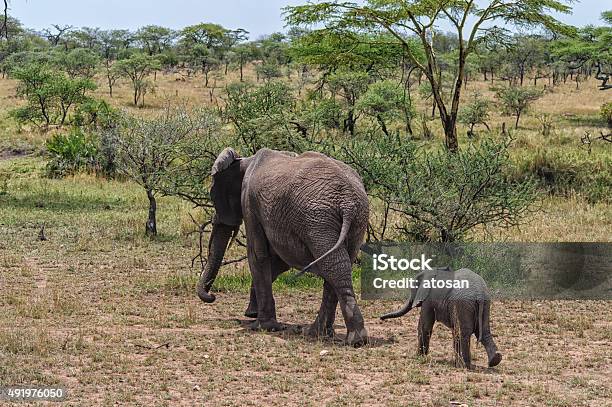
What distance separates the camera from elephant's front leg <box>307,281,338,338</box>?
867 centimetres

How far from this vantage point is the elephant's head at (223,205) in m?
9.96

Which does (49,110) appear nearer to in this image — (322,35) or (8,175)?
(8,175)

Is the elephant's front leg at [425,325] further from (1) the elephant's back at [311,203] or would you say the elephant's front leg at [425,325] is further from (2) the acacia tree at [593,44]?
(2) the acacia tree at [593,44]

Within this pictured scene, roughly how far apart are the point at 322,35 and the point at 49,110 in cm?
1954

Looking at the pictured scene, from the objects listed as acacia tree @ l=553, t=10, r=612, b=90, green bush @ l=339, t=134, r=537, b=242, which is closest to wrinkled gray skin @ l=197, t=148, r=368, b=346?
green bush @ l=339, t=134, r=537, b=242

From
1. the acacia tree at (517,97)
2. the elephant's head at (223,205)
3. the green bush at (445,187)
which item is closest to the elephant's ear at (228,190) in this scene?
the elephant's head at (223,205)

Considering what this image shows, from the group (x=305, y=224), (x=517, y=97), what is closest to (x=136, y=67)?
(x=517, y=97)

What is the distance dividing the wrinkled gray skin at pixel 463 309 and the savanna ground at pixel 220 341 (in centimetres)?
21

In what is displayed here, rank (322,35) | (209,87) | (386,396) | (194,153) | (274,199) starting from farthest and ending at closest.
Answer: (209,87), (322,35), (194,153), (274,199), (386,396)

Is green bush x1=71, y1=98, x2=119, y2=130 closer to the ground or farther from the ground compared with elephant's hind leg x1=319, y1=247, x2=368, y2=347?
farther from the ground

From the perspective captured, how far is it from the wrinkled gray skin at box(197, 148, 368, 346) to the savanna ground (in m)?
0.41

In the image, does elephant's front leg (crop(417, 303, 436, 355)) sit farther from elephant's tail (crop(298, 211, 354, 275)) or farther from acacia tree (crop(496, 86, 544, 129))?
acacia tree (crop(496, 86, 544, 129))

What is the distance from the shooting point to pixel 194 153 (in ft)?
44.8

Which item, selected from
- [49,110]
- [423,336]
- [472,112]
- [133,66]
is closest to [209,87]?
[133,66]
